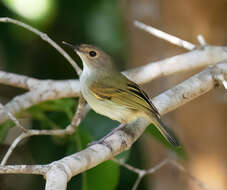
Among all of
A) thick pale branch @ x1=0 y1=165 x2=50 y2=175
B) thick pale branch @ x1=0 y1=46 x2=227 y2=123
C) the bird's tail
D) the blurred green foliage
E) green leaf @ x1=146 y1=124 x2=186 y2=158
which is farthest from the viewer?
the blurred green foliage

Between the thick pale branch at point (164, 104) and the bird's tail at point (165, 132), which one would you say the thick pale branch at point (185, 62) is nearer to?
the thick pale branch at point (164, 104)

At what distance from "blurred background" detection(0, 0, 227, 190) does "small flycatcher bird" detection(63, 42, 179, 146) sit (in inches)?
9.3

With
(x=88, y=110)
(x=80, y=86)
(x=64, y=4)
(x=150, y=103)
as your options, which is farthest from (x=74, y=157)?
(x=64, y=4)

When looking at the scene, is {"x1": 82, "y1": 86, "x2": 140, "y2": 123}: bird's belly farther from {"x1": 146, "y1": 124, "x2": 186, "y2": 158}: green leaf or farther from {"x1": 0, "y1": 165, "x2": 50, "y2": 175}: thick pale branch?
{"x1": 0, "y1": 165, "x2": 50, "y2": 175}: thick pale branch

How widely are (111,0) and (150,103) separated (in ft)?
10.4

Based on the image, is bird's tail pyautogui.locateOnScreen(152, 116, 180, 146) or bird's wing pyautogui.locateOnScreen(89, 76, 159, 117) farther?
bird's wing pyautogui.locateOnScreen(89, 76, 159, 117)

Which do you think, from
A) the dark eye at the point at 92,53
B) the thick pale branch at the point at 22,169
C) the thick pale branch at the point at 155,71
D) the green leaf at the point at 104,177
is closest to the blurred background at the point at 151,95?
the green leaf at the point at 104,177

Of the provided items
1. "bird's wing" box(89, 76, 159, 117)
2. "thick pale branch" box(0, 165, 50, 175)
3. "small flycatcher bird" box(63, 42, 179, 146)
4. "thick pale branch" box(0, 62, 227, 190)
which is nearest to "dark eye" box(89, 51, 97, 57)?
"small flycatcher bird" box(63, 42, 179, 146)

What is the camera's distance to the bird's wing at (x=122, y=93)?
341 centimetres

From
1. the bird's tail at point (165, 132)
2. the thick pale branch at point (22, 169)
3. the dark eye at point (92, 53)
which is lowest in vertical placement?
the bird's tail at point (165, 132)

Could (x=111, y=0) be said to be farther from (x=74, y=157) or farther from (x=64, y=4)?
(x=74, y=157)

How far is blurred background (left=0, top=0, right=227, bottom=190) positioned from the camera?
3.88 meters

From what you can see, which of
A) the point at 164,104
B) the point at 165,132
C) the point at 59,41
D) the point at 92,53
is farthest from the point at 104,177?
the point at 59,41

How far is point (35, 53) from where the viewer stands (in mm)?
5793
